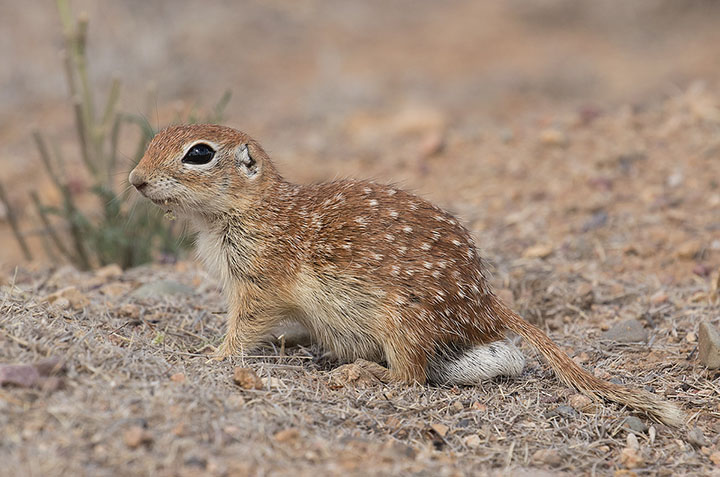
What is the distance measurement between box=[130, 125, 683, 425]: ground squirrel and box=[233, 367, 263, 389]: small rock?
570 millimetres

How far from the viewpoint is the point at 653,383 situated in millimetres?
4617

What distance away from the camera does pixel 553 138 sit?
8.36 meters

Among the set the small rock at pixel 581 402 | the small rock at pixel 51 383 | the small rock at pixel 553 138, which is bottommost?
the small rock at pixel 581 402

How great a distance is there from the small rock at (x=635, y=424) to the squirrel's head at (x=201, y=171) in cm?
240

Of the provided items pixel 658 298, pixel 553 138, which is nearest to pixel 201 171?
pixel 658 298

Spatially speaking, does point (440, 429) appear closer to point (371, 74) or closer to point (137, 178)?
point (137, 178)

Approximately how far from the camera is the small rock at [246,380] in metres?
3.88

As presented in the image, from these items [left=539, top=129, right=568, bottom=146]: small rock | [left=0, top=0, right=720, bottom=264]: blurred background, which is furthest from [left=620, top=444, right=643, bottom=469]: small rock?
[left=539, top=129, right=568, bottom=146]: small rock

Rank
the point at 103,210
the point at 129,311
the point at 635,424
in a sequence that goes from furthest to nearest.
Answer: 1. the point at 103,210
2. the point at 129,311
3. the point at 635,424

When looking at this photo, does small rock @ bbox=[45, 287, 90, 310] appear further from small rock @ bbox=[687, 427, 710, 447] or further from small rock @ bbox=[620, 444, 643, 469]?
small rock @ bbox=[687, 427, 710, 447]

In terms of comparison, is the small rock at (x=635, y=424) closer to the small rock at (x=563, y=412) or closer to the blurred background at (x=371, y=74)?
the small rock at (x=563, y=412)

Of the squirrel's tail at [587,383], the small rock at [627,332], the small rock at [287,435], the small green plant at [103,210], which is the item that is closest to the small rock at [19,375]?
the small rock at [287,435]

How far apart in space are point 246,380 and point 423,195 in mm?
4355

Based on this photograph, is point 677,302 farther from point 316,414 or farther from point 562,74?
point 562,74
